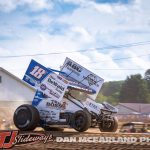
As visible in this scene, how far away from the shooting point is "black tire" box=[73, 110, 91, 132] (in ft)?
39.8

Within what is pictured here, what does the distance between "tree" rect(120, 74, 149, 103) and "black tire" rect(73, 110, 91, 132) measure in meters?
91.6

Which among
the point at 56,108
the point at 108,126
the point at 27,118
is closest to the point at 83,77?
the point at 56,108

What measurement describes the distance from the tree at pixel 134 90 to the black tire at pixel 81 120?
9161 cm

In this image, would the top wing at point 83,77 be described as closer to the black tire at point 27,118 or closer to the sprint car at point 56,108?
the sprint car at point 56,108

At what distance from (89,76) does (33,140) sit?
4545mm

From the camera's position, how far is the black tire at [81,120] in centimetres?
1214

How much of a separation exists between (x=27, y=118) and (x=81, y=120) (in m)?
1.89

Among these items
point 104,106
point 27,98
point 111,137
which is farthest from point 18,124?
point 27,98

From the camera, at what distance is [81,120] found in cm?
1226

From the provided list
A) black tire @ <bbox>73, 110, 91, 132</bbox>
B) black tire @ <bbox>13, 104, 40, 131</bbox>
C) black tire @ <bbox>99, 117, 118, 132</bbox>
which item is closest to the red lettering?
black tire @ <bbox>13, 104, 40, 131</bbox>

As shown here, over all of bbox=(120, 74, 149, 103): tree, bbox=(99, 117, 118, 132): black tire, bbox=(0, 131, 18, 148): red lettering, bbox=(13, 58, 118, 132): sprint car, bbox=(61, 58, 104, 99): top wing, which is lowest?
bbox=(0, 131, 18, 148): red lettering

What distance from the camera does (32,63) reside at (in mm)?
13352

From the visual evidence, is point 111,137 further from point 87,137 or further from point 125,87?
point 125,87

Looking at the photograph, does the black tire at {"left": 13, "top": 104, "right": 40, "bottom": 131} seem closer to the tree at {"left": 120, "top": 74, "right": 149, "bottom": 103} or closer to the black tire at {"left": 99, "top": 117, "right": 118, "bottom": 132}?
the black tire at {"left": 99, "top": 117, "right": 118, "bottom": 132}
